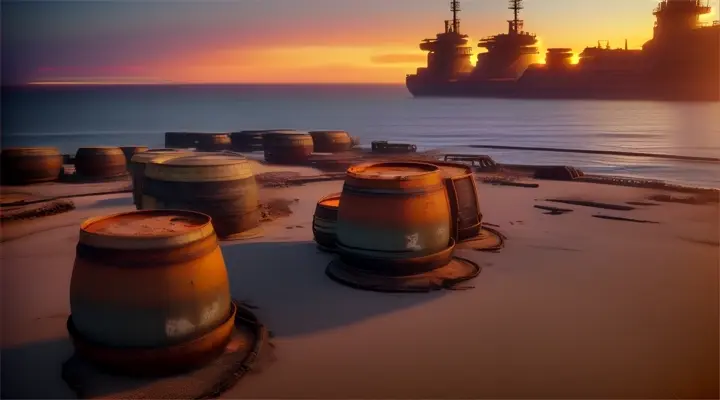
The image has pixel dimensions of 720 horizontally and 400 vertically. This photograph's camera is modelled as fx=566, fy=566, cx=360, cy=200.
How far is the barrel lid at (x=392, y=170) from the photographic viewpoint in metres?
10.5

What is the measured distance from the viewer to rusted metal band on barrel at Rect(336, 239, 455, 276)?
10.3 m

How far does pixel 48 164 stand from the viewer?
23.3m

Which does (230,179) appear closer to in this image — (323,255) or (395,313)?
(323,255)

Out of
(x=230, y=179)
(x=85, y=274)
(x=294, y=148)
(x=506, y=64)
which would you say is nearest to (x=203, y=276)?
(x=85, y=274)

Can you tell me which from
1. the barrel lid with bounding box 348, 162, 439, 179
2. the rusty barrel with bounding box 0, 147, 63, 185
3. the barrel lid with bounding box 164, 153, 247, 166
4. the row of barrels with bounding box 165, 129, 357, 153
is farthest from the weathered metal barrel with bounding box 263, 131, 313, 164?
the barrel lid with bounding box 348, 162, 439, 179

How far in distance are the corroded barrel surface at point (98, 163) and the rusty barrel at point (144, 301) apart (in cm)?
1906

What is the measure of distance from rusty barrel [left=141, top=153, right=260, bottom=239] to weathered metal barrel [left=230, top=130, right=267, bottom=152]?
23261mm

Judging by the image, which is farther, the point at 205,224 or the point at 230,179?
the point at 230,179

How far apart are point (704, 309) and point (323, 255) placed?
733 centimetres

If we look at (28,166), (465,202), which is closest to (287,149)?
(28,166)

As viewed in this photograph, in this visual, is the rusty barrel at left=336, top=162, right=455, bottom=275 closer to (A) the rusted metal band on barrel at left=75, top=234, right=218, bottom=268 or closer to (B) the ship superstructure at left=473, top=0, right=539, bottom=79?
(A) the rusted metal band on barrel at left=75, top=234, right=218, bottom=268

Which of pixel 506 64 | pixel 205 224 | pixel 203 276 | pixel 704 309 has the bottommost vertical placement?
pixel 704 309

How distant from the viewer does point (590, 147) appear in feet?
151

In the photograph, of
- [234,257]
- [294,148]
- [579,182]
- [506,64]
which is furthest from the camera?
[506,64]
